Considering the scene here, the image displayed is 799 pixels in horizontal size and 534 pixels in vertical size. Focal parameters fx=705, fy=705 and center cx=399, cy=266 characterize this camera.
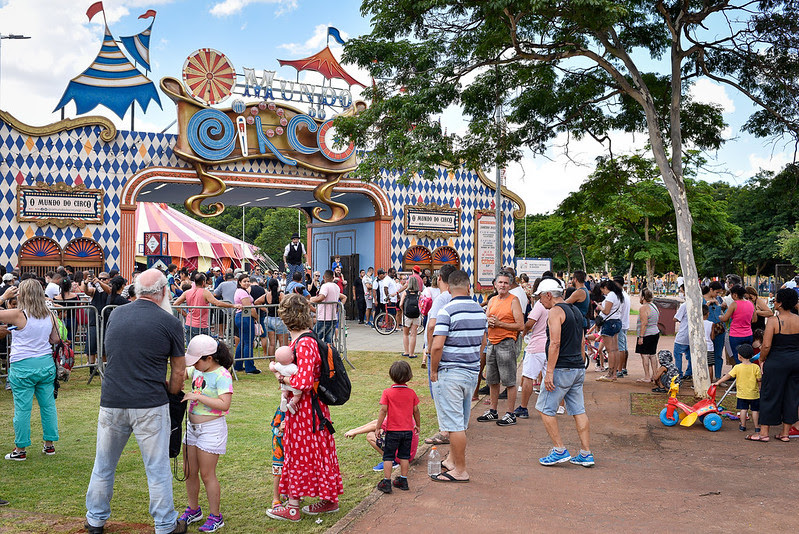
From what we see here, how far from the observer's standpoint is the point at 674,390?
891cm

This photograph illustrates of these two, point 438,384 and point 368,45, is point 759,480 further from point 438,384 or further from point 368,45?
point 368,45

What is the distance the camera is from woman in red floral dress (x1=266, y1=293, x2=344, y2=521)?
17.0 ft

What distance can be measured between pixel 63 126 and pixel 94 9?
3526mm

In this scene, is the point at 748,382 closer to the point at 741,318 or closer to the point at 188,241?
the point at 741,318

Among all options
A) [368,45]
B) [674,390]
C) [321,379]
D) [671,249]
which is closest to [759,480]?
[674,390]

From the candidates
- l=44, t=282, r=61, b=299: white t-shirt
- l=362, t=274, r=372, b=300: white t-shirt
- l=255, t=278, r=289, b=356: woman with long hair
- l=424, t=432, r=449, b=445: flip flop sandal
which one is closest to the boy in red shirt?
l=424, t=432, r=449, b=445: flip flop sandal

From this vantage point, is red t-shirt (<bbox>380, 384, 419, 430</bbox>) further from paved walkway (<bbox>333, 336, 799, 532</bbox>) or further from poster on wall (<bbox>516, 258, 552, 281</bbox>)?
poster on wall (<bbox>516, 258, 552, 281</bbox>)

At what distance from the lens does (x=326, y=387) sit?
5.25m

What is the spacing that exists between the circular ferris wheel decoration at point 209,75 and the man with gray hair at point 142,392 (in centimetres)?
1655

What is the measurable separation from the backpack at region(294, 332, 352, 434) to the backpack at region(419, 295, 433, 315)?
833 centimetres

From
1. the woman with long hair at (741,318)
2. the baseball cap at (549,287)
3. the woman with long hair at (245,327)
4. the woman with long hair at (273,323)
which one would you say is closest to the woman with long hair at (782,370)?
the woman with long hair at (741,318)

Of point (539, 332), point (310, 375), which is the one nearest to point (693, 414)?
point (539, 332)

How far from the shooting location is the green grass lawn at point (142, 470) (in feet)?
17.7

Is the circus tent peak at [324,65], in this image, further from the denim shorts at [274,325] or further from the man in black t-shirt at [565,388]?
the man in black t-shirt at [565,388]
